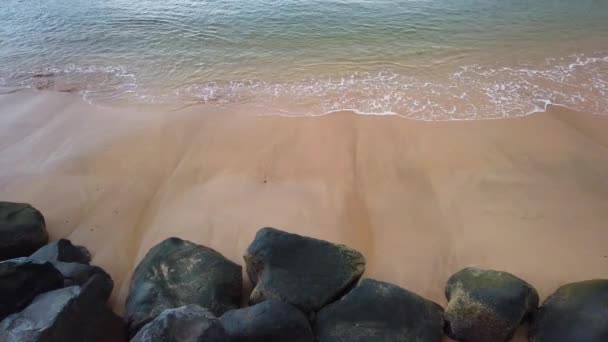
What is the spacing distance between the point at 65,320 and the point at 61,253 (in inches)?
44.9

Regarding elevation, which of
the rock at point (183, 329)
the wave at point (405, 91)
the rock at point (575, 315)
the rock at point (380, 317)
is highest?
the wave at point (405, 91)

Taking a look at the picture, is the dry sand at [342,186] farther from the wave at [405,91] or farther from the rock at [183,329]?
the rock at [183,329]

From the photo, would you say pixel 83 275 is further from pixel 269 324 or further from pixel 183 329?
pixel 269 324

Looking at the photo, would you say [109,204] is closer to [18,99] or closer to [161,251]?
[161,251]

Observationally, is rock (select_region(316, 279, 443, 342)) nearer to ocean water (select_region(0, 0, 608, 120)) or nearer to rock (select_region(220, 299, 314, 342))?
rock (select_region(220, 299, 314, 342))

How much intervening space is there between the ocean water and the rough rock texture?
4072mm

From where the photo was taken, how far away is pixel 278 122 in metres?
6.59

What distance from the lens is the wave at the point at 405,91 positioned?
6.81 metres

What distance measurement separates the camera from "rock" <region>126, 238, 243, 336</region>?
3807mm

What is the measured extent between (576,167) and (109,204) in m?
5.43

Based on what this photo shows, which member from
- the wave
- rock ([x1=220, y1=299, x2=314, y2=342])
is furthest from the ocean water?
rock ([x1=220, y1=299, x2=314, y2=342])

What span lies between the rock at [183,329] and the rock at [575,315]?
8.08ft

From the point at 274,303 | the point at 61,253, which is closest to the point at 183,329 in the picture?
the point at 274,303

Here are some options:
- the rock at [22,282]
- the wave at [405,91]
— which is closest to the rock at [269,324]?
the rock at [22,282]
